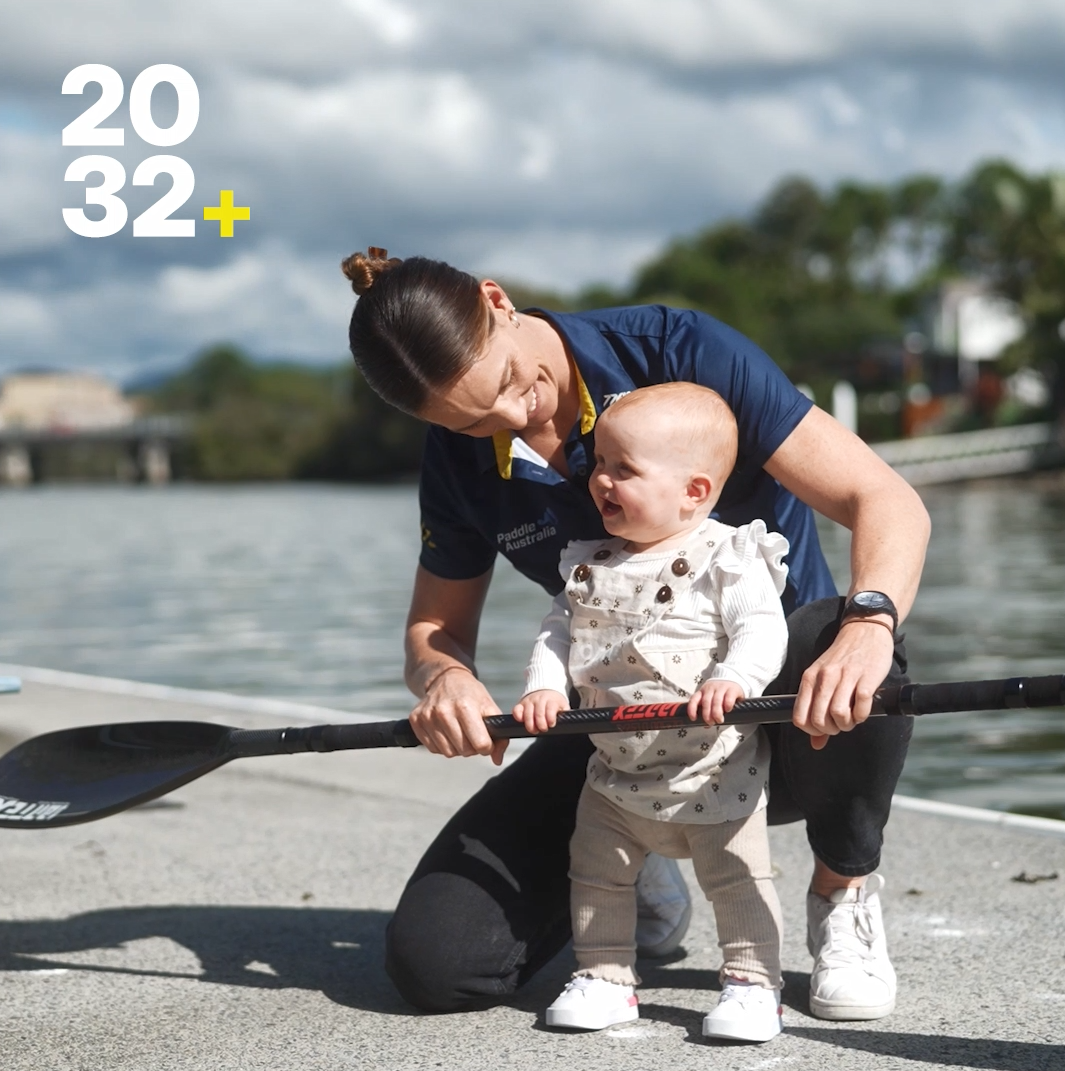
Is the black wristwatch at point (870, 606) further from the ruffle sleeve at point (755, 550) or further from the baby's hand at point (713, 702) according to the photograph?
the baby's hand at point (713, 702)

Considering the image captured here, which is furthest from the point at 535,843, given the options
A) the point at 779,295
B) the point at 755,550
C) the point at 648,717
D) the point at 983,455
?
the point at 779,295

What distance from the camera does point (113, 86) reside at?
6980 mm

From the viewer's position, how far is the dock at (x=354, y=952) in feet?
9.41

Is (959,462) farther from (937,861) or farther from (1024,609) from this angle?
(937,861)

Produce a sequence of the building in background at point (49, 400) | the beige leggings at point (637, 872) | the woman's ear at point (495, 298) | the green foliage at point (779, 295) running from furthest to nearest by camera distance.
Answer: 1. the building in background at point (49, 400)
2. the green foliage at point (779, 295)
3. the woman's ear at point (495, 298)
4. the beige leggings at point (637, 872)

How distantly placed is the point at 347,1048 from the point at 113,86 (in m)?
5.12

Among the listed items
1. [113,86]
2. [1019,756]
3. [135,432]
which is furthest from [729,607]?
[135,432]

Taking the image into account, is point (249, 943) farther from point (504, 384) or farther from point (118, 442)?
point (118, 442)

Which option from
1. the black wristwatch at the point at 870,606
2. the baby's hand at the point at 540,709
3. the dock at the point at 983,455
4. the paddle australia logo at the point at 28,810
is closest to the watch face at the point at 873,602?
the black wristwatch at the point at 870,606

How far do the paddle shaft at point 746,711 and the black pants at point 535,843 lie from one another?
0.81ft

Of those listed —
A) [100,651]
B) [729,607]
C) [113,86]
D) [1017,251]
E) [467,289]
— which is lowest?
[100,651]

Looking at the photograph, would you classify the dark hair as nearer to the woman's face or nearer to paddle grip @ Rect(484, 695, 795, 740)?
the woman's face

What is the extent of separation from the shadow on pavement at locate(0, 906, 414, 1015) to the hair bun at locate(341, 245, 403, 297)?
4.50ft

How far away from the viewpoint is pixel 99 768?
147 inches
